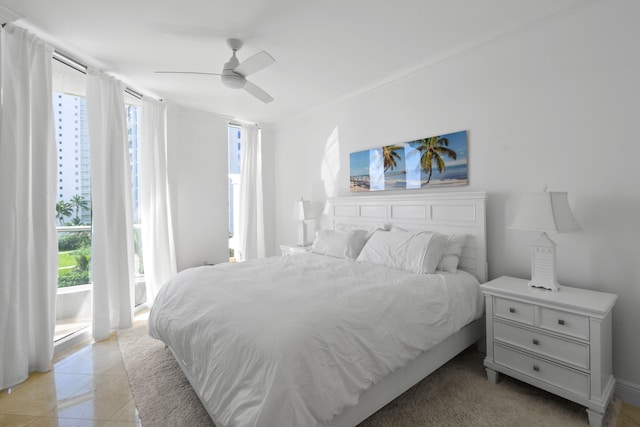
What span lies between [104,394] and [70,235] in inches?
70.8

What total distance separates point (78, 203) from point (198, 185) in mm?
1667

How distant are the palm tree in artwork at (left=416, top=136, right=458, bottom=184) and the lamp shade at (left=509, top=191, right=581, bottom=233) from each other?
98 cm

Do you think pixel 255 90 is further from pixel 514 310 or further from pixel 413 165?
pixel 514 310

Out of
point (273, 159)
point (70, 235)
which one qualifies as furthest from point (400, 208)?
point (70, 235)

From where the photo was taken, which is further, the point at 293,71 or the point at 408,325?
the point at 293,71

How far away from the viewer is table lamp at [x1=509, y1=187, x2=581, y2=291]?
6.54ft

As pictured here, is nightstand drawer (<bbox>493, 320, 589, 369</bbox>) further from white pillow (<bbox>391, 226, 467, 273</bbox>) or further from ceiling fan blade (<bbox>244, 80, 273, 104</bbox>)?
ceiling fan blade (<bbox>244, 80, 273, 104</bbox>)

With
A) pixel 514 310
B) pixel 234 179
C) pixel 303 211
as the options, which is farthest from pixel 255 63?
pixel 234 179

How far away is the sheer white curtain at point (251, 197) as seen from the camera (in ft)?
16.6

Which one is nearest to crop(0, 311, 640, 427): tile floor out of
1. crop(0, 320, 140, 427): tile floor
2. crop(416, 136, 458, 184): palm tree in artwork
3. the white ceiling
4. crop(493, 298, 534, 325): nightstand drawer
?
crop(0, 320, 140, 427): tile floor

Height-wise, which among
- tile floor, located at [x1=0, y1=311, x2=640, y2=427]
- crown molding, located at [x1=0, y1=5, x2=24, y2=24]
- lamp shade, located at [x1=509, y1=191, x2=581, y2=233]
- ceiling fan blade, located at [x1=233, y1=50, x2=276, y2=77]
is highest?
crown molding, located at [x1=0, y1=5, x2=24, y2=24]

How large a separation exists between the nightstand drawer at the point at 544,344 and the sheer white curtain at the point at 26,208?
355 centimetres

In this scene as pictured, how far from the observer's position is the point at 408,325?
1859mm

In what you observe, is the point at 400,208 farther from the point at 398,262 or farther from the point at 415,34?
the point at 415,34
